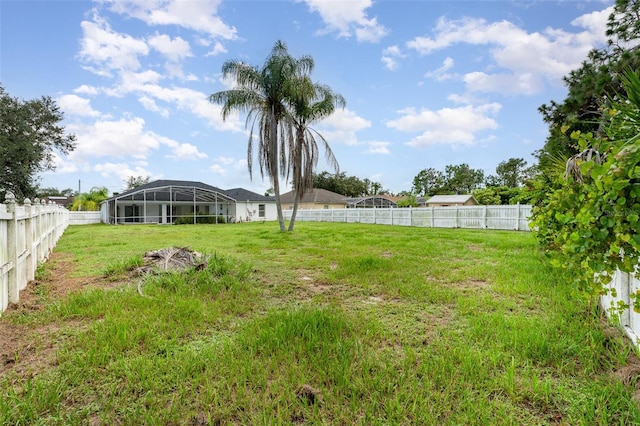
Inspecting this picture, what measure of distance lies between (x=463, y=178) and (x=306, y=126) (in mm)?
43535

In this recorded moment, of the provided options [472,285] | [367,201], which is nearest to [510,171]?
[367,201]

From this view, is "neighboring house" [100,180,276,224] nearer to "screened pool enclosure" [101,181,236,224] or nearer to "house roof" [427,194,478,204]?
"screened pool enclosure" [101,181,236,224]

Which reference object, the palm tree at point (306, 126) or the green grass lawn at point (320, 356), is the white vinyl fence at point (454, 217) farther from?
the green grass lawn at point (320, 356)

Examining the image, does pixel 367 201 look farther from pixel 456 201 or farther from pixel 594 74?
pixel 594 74

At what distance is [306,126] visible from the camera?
1302 centimetres

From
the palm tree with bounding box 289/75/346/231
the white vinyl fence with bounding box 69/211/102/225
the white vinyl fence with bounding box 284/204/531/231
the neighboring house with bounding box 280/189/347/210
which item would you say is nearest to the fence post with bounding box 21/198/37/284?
the palm tree with bounding box 289/75/346/231

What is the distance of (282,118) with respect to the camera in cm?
1270

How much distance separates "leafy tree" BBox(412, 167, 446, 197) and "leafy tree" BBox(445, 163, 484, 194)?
1.17 m

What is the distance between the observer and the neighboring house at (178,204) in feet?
77.2

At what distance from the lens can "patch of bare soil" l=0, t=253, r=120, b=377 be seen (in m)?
2.19

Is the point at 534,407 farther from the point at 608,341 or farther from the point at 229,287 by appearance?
the point at 229,287

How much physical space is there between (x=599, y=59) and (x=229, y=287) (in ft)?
39.4

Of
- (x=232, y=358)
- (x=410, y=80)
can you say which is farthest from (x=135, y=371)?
(x=410, y=80)

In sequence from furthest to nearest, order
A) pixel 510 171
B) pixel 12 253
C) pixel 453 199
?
pixel 510 171, pixel 453 199, pixel 12 253
